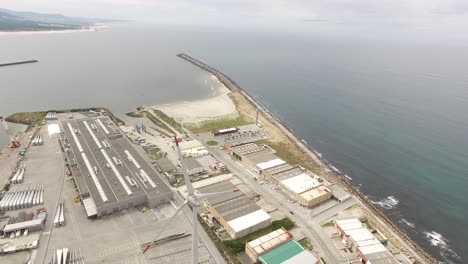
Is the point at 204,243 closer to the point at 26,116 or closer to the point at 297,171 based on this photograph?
the point at 297,171

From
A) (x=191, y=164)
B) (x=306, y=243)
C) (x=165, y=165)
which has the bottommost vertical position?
(x=306, y=243)

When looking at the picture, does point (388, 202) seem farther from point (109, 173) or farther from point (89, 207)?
point (89, 207)

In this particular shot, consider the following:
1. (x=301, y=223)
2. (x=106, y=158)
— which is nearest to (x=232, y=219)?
(x=301, y=223)

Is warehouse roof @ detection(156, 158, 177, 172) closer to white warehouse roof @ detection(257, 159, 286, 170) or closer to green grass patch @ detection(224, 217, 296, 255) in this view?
white warehouse roof @ detection(257, 159, 286, 170)

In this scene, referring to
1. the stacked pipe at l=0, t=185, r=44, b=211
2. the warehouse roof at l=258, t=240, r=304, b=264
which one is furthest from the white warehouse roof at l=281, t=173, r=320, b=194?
the stacked pipe at l=0, t=185, r=44, b=211

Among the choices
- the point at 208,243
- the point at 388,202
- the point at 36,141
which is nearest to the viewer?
the point at 208,243

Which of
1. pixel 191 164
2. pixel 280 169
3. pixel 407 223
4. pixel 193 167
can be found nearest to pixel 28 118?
pixel 191 164

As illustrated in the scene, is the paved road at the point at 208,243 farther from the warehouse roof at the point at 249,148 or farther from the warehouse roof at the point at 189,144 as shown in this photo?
the warehouse roof at the point at 189,144
